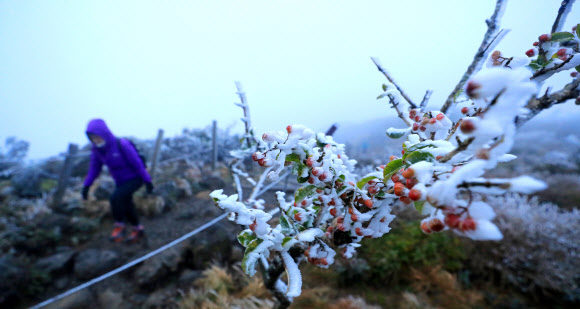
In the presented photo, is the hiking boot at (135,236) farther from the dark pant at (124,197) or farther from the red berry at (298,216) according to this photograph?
the red berry at (298,216)

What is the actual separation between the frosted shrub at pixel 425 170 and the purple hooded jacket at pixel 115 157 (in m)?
3.11

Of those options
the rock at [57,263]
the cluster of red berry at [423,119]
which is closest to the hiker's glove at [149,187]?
the rock at [57,263]

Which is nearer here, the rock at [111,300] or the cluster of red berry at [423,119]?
the cluster of red berry at [423,119]

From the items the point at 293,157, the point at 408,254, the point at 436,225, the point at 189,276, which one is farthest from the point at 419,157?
the point at 189,276

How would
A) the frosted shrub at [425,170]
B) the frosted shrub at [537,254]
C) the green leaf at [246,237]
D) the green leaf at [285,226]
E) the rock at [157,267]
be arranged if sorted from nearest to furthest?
the frosted shrub at [425,170], the green leaf at [246,237], the green leaf at [285,226], the frosted shrub at [537,254], the rock at [157,267]

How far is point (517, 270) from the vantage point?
3.11m

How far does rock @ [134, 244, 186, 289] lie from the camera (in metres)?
3.30

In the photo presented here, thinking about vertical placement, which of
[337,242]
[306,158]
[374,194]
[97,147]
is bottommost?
[97,147]

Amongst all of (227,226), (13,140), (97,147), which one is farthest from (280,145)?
(13,140)

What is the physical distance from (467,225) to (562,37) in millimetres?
668

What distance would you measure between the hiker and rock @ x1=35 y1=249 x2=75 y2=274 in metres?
0.89

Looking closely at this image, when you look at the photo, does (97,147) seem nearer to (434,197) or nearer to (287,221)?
(287,221)

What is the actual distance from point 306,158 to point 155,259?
143 inches

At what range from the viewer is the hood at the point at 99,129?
320 centimetres
